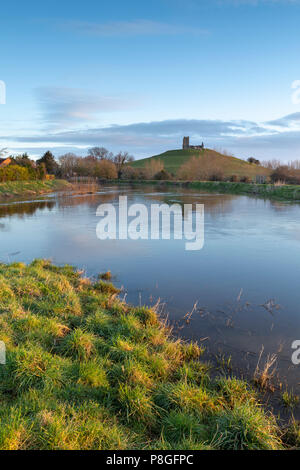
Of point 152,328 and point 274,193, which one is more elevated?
point 274,193

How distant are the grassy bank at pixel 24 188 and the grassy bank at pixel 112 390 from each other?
27.7m

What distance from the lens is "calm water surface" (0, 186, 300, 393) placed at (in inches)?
208

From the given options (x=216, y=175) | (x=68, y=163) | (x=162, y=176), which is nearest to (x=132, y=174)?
(x=162, y=176)

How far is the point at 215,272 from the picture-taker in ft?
28.3

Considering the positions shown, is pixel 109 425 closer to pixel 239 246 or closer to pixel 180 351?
pixel 180 351

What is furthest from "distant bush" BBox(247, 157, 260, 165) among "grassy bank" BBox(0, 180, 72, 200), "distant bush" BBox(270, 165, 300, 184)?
"grassy bank" BBox(0, 180, 72, 200)

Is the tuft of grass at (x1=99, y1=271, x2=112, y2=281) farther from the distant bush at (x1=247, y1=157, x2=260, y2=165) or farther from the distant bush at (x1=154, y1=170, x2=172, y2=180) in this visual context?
the distant bush at (x1=247, y1=157, x2=260, y2=165)

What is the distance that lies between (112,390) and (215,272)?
18.2ft

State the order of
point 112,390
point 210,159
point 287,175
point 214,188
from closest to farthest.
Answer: point 112,390, point 287,175, point 214,188, point 210,159

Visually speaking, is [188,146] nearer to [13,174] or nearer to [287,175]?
[287,175]

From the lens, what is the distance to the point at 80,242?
40.1 feet
